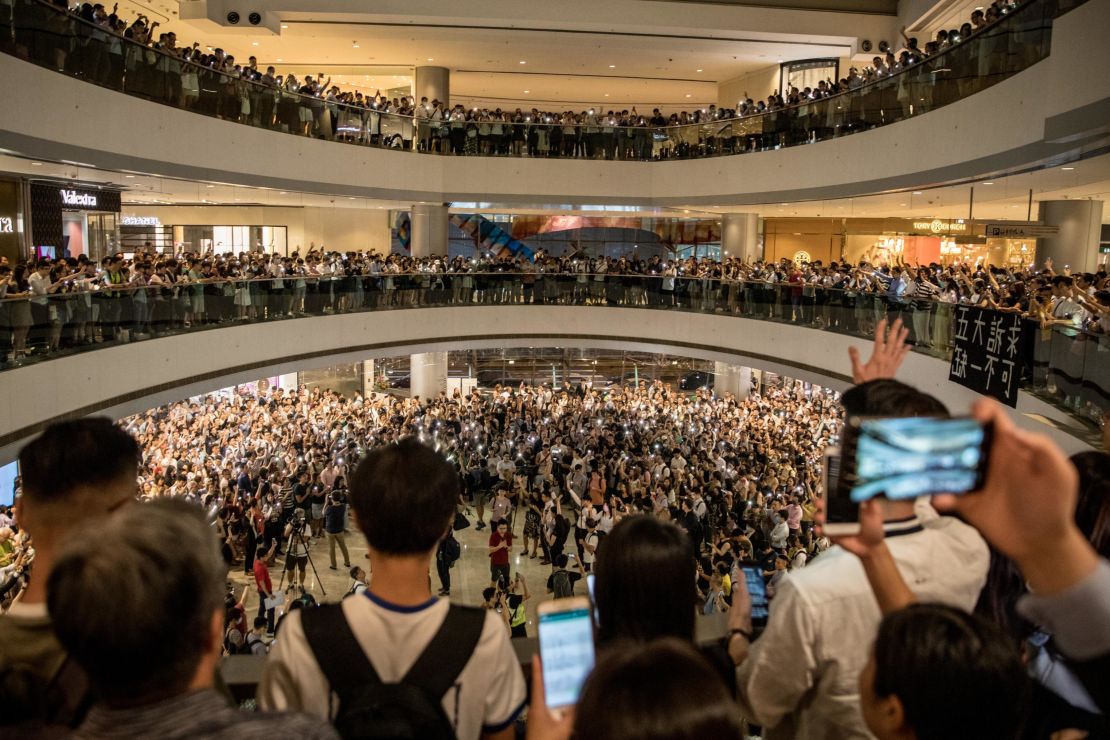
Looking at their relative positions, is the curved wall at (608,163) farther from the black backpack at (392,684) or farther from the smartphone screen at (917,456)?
the black backpack at (392,684)

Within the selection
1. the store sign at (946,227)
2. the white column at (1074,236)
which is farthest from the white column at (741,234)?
the store sign at (946,227)

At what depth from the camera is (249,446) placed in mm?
19469

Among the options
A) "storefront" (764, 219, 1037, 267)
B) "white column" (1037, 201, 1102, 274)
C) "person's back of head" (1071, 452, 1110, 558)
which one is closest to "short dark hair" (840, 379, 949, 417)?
"person's back of head" (1071, 452, 1110, 558)

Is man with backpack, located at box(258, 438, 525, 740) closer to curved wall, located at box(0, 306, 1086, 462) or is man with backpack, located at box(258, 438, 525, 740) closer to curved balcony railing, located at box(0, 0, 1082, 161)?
curved wall, located at box(0, 306, 1086, 462)

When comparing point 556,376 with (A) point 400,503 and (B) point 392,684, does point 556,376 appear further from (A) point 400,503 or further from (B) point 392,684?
(B) point 392,684

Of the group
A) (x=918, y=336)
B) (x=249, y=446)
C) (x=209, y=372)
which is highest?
(x=918, y=336)

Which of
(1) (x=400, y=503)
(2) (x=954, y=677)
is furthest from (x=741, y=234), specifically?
(2) (x=954, y=677)

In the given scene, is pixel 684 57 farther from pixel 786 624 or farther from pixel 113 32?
pixel 786 624

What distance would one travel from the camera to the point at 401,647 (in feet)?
7.18

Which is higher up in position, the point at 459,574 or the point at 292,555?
the point at 292,555

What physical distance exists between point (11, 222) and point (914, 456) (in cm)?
2054

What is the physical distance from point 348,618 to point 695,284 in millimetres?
21155

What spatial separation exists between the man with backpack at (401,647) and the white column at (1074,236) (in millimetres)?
19074

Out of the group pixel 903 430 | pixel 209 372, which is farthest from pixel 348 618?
pixel 209 372
